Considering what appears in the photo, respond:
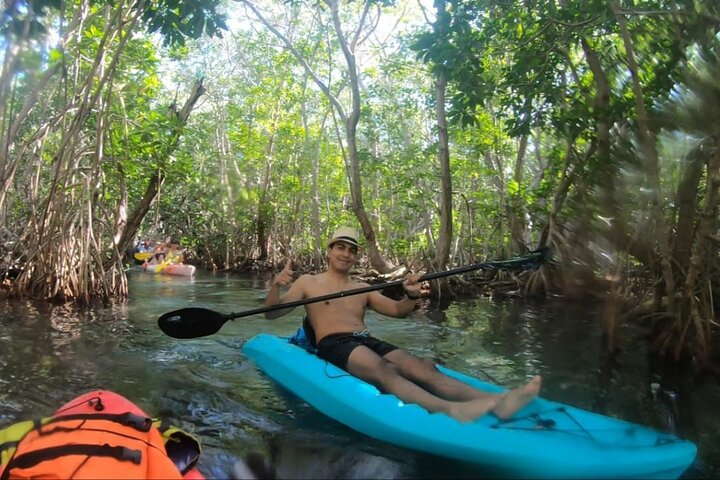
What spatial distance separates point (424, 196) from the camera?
36.0ft

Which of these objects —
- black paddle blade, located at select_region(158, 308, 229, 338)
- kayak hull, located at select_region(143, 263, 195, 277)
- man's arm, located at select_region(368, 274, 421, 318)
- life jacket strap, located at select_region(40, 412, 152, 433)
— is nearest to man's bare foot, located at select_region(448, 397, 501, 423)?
man's arm, located at select_region(368, 274, 421, 318)

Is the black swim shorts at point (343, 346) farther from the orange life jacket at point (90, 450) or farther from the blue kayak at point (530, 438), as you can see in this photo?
the orange life jacket at point (90, 450)

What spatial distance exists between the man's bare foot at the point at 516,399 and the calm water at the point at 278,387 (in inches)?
11.2

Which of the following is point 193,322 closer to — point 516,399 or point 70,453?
point 70,453

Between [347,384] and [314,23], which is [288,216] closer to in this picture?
[314,23]

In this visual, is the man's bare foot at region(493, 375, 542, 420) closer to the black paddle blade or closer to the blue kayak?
the blue kayak

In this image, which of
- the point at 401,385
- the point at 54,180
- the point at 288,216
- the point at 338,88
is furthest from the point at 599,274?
the point at 288,216

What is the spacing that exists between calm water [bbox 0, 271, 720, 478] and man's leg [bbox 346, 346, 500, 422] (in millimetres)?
227

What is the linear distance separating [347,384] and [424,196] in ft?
27.1

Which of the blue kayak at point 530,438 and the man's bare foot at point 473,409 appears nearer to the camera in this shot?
the blue kayak at point 530,438

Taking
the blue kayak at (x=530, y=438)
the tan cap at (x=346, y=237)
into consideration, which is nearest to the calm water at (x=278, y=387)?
the blue kayak at (x=530, y=438)

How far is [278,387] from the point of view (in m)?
3.75

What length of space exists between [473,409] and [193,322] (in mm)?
2498

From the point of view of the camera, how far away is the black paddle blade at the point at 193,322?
4.23 metres
